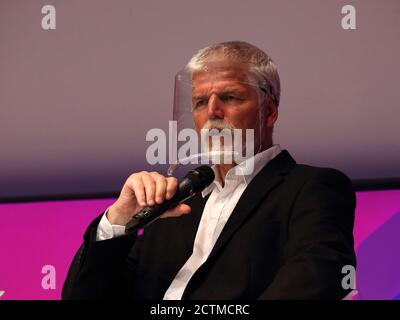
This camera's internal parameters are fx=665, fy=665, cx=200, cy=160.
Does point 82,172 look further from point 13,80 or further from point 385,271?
point 385,271

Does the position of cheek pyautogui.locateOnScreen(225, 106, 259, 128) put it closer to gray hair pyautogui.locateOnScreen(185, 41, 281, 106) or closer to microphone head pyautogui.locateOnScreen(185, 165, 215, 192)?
gray hair pyautogui.locateOnScreen(185, 41, 281, 106)

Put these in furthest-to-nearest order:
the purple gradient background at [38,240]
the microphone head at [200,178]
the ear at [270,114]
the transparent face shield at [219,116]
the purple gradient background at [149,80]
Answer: the purple gradient background at [38,240] < the purple gradient background at [149,80] < the ear at [270,114] < the transparent face shield at [219,116] < the microphone head at [200,178]

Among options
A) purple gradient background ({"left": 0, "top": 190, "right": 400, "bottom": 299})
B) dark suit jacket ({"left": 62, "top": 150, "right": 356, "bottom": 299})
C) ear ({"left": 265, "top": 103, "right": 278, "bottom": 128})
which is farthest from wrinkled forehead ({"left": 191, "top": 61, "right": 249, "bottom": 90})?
purple gradient background ({"left": 0, "top": 190, "right": 400, "bottom": 299})

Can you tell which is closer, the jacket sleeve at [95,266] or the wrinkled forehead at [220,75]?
the jacket sleeve at [95,266]

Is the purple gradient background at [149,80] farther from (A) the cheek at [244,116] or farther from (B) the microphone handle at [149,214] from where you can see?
(B) the microphone handle at [149,214]

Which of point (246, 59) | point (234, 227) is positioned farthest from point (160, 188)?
point (246, 59)

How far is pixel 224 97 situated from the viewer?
5.90ft

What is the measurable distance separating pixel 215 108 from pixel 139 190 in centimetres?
45

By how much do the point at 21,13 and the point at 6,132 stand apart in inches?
18.1

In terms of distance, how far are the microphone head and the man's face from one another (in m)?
0.33

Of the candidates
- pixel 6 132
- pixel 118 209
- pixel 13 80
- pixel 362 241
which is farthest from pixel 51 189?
pixel 362 241

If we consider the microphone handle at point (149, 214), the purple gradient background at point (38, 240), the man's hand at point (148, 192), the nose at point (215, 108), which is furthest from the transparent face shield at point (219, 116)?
the purple gradient background at point (38, 240)

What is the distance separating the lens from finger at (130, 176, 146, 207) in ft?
4.53

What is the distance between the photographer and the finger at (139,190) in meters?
1.38
